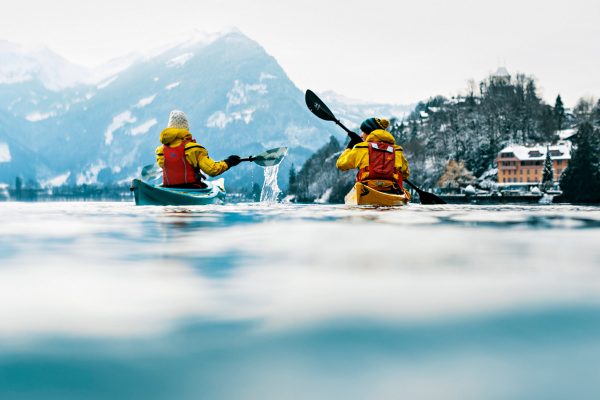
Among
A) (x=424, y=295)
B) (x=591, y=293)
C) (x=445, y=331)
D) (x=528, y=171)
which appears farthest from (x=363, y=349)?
(x=528, y=171)

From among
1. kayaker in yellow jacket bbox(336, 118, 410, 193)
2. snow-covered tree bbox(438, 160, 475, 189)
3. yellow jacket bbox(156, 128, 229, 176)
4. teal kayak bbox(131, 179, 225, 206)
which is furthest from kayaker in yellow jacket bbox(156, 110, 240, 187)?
snow-covered tree bbox(438, 160, 475, 189)

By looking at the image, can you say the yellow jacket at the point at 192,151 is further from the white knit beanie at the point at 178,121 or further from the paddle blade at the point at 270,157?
the paddle blade at the point at 270,157

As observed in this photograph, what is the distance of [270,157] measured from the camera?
656 inches

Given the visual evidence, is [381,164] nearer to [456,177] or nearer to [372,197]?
[372,197]

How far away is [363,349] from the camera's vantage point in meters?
2.27

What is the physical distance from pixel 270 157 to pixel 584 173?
201 ft

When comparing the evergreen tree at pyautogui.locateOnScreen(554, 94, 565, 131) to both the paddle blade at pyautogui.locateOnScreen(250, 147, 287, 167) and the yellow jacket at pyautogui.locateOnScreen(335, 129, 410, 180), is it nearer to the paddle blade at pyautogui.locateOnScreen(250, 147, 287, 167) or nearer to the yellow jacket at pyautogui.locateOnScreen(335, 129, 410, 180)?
the paddle blade at pyautogui.locateOnScreen(250, 147, 287, 167)

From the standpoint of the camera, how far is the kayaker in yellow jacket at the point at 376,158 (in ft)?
39.3

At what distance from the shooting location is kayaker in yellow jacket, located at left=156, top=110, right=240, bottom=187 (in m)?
13.2

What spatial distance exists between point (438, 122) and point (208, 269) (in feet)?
426

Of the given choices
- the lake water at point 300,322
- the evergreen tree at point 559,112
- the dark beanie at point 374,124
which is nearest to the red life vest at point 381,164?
the dark beanie at point 374,124

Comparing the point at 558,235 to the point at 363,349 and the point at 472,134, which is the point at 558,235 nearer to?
the point at 363,349

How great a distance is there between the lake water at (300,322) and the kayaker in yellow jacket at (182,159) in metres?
8.03

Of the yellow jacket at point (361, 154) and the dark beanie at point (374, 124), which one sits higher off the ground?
the dark beanie at point (374, 124)
